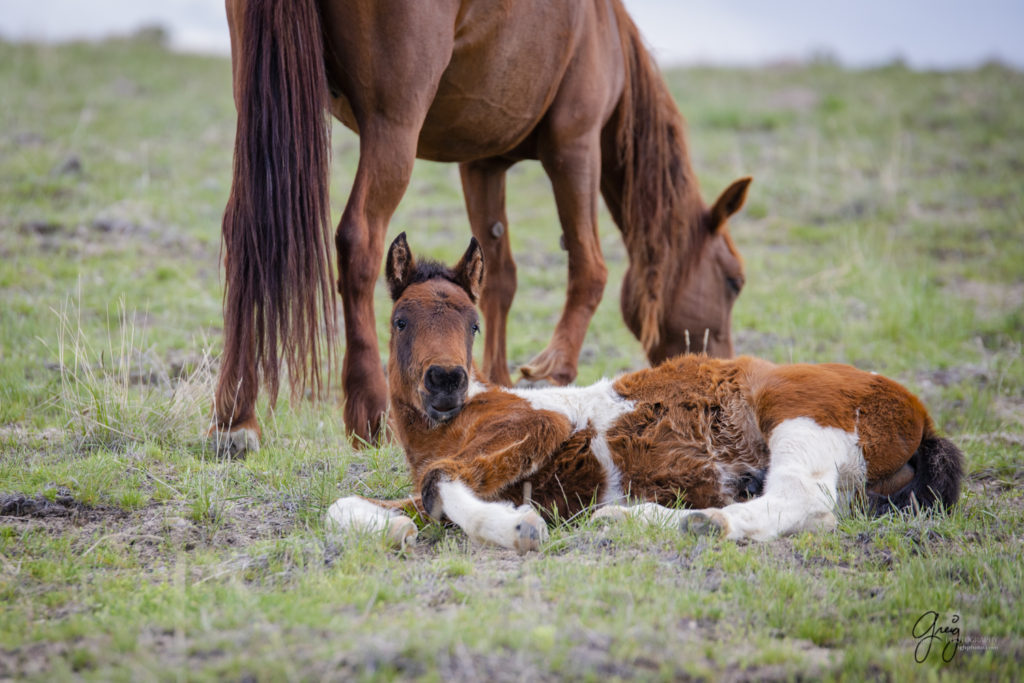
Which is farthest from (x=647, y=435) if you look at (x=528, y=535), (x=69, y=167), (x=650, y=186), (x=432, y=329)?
(x=69, y=167)

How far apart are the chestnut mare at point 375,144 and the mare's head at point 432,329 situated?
375 mm

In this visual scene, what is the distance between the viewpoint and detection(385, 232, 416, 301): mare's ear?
12.5 ft

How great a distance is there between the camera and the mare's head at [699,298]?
627 cm

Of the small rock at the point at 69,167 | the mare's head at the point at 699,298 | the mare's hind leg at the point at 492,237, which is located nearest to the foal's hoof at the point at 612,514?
the mare's hind leg at the point at 492,237

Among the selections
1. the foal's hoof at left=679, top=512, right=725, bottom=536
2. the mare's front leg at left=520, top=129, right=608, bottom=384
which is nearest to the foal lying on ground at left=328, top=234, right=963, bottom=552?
the foal's hoof at left=679, top=512, right=725, bottom=536

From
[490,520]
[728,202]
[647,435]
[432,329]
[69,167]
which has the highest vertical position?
[69,167]

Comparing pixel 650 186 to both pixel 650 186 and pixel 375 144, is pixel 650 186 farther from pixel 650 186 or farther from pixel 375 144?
pixel 375 144

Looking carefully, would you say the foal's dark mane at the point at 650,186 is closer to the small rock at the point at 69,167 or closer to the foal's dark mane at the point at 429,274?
the foal's dark mane at the point at 429,274

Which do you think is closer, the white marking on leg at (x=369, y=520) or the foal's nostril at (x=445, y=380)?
the white marking on leg at (x=369, y=520)

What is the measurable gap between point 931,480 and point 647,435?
1201 mm

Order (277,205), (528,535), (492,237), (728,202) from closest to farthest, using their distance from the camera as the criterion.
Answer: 1. (528,535)
2. (277,205)
3. (492,237)
4. (728,202)

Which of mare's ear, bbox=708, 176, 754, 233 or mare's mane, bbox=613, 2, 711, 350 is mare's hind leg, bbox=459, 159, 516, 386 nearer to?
mare's mane, bbox=613, 2, 711, 350

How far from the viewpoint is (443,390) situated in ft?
11.5

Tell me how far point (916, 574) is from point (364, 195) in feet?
9.25
